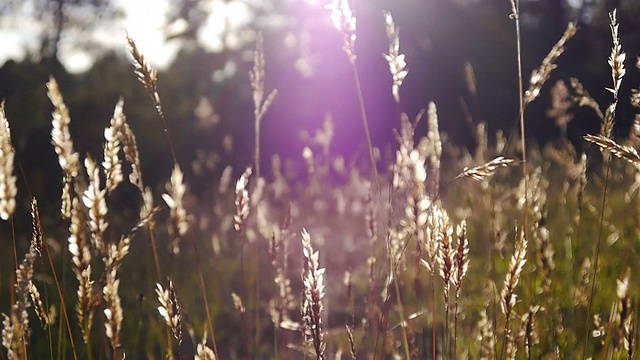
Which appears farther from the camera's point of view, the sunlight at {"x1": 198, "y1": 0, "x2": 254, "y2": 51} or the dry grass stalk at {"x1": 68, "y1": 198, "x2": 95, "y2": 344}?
the sunlight at {"x1": 198, "y1": 0, "x2": 254, "y2": 51}

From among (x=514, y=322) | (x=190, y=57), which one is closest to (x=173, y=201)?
(x=514, y=322)

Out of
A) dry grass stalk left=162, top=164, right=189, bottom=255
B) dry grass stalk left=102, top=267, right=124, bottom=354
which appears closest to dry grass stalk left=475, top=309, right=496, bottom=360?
dry grass stalk left=162, top=164, right=189, bottom=255

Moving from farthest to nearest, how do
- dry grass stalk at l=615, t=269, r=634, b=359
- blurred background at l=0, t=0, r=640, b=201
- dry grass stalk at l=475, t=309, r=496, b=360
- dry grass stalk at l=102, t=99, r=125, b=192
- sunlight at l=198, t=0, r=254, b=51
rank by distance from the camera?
blurred background at l=0, t=0, r=640, b=201, sunlight at l=198, t=0, r=254, b=51, dry grass stalk at l=475, t=309, r=496, b=360, dry grass stalk at l=102, t=99, r=125, b=192, dry grass stalk at l=615, t=269, r=634, b=359

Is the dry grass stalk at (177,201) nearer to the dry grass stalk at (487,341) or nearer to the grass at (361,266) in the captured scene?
the grass at (361,266)

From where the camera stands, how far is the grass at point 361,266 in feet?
3.56

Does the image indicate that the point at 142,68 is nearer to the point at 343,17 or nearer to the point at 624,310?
the point at 343,17

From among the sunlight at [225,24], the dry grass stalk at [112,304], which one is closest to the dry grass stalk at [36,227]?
the dry grass stalk at [112,304]

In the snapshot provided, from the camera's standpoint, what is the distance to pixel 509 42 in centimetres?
1248

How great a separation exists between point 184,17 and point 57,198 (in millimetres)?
6132

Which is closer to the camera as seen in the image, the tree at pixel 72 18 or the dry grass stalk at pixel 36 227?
the dry grass stalk at pixel 36 227

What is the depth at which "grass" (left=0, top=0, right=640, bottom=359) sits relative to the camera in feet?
3.56

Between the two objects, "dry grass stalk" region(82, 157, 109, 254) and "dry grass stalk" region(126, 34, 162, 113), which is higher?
"dry grass stalk" region(126, 34, 162, 113)

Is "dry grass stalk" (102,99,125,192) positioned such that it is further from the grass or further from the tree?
the tree

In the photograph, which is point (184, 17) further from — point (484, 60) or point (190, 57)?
point (484, 60)
